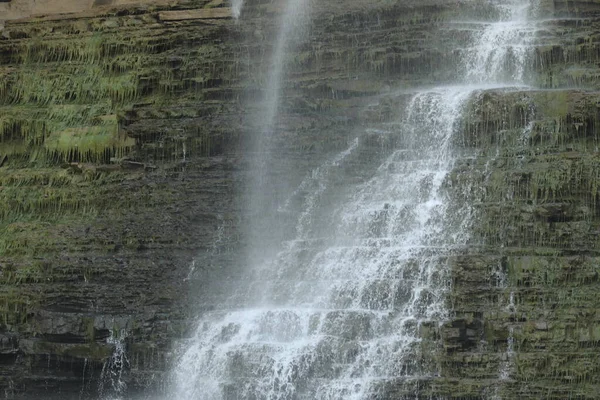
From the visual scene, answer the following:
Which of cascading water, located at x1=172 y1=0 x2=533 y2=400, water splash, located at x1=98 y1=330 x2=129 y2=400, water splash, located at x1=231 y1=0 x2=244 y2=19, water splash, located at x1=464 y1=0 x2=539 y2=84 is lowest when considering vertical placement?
water splash, located at x1=98 y1=330 x2=129 y2=400

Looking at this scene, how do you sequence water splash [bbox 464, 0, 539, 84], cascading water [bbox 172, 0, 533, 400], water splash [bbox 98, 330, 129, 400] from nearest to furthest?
cascading water [bbox 172, 0, 533, 400] < water splash [bbox 98, 330, 129, 400] < water splash [bbox 464, 0, 539, 84]

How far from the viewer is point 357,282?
24.0 meters

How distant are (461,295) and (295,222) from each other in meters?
6.02

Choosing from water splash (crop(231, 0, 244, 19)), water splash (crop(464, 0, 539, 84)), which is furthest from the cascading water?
water splash (crop(231, 0, 244, 19))

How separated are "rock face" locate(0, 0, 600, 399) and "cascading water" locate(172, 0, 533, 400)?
575 mm

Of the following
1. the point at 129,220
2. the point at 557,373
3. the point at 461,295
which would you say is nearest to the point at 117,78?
the point at 129,220

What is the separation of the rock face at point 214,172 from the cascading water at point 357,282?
58 centimetres

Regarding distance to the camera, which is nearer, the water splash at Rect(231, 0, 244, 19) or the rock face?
the rock face

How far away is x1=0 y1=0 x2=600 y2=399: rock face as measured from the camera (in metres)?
22.1

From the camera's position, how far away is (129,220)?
28.5 meters

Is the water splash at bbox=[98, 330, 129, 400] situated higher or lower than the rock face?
lower

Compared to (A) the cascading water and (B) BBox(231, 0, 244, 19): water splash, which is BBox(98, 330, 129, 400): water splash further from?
(B) BBox(231, 0, 244, 19): water splash

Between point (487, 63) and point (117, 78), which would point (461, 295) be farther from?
point (117, 78)

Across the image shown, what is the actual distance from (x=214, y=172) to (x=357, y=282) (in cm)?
675
